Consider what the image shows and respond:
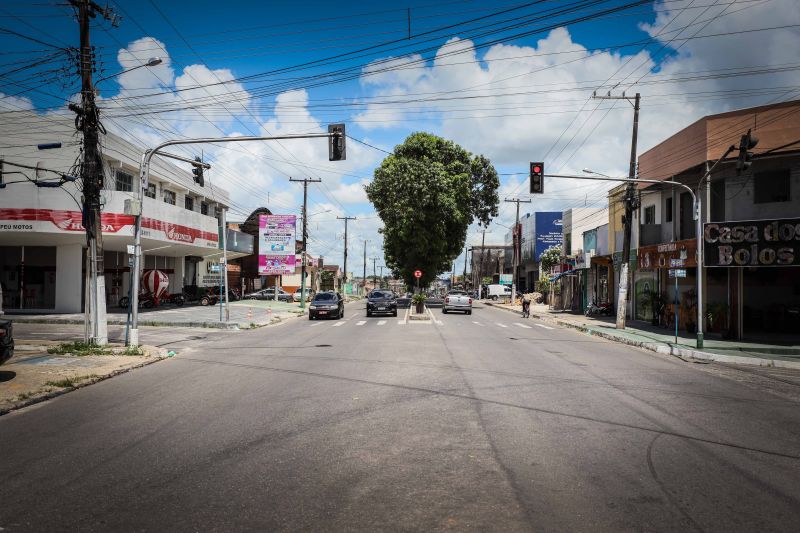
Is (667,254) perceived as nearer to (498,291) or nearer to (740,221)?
(740,221)

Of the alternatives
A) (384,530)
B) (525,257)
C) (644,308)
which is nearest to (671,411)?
(384,530)

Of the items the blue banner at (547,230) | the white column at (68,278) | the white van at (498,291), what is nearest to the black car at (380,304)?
the white column at (68,278)

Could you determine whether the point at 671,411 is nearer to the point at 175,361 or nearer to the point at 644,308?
the point at 175,361

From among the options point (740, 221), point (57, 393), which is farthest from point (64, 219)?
point (740, 221)

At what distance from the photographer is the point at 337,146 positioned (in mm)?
15195

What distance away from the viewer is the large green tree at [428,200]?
44.2m

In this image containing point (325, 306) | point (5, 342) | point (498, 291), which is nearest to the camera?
point (5, 342)

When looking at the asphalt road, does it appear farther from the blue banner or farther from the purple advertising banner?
the blue banner

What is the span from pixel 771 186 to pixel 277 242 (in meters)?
34.8

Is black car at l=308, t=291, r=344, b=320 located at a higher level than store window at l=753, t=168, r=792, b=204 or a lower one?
lower

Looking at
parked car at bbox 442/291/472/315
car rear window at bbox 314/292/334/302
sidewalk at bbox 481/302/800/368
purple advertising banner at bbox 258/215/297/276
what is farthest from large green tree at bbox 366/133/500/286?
sidewalk at bbox 481/302/800/368

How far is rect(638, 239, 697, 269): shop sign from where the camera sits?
2331 centimetres

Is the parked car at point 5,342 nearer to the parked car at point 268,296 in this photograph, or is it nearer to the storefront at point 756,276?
the storefront at point 756,276

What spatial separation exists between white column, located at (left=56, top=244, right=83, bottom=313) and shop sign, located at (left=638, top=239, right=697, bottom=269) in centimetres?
2887
